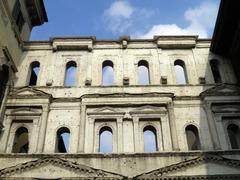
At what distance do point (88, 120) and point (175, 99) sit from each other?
14.0 feet

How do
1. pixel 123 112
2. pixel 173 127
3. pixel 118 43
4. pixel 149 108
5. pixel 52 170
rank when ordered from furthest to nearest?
pixel 118 43 < pixel 149 108 < pixel 123 112 < pixel 173 127 < pixel 52 170

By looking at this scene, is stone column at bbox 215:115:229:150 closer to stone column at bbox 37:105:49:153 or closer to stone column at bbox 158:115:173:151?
Result: stone column at bbox 158:115:173:151

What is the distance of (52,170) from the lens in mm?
13695

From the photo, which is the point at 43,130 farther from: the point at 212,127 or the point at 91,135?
the point at 212,127

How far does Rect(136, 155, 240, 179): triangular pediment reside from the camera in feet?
44.4

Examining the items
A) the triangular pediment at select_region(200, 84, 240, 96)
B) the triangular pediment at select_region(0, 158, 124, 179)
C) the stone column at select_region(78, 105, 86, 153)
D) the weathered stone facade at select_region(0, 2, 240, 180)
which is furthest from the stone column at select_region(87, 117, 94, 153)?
the triangular pediment at select_region(200, 84, 240, 96)

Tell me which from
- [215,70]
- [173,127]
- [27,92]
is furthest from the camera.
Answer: [215,70]

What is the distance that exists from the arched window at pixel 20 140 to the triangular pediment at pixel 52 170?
2087 mm

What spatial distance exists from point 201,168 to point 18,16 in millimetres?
12693

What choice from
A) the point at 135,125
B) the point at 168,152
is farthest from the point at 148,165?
the point at 135,125

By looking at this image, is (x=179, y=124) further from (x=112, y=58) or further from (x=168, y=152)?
(x=112, y=58)

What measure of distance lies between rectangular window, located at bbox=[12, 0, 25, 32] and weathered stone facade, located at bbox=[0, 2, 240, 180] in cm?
127

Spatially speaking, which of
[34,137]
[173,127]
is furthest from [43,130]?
[173,127]

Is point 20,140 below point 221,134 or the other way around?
the other way around
